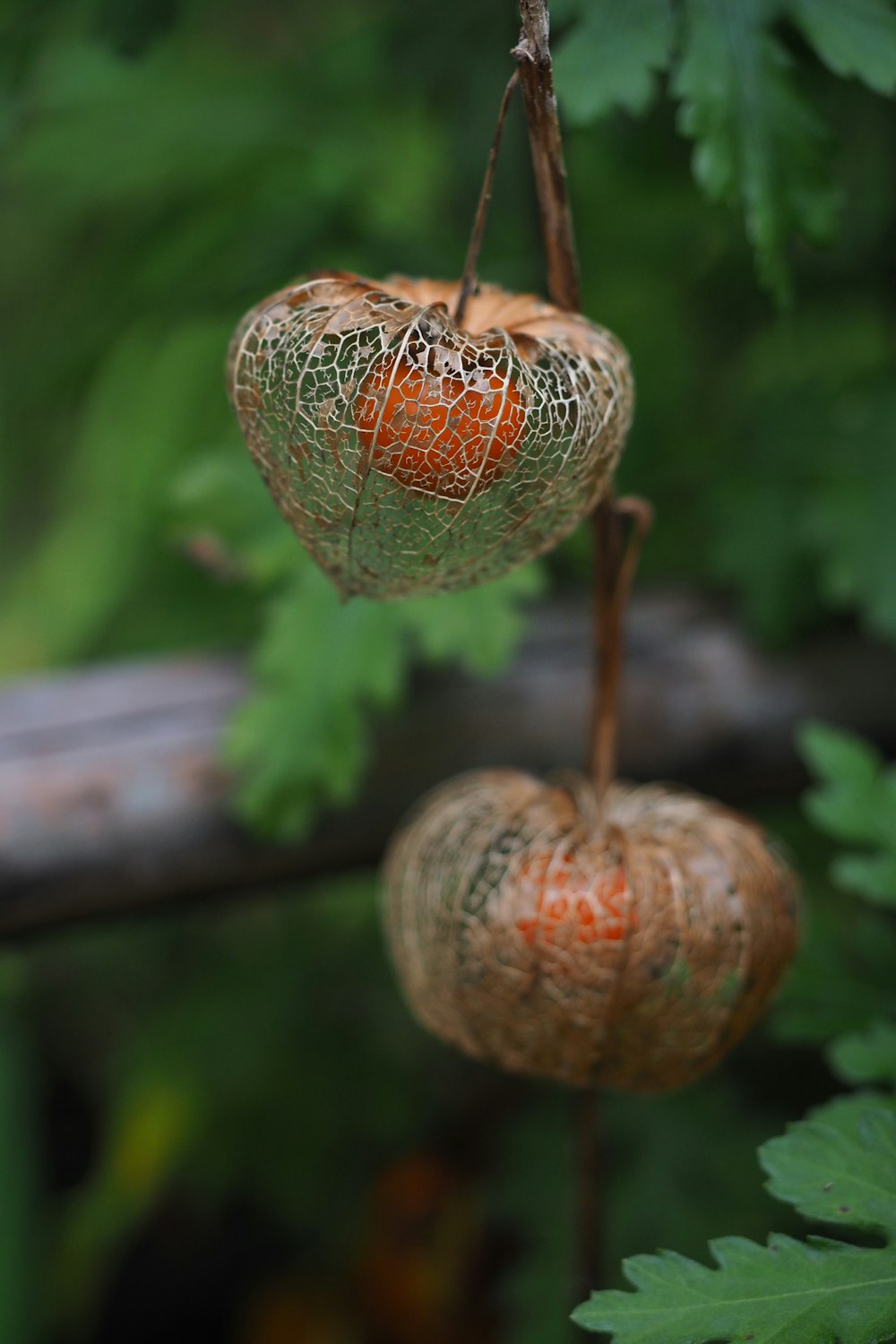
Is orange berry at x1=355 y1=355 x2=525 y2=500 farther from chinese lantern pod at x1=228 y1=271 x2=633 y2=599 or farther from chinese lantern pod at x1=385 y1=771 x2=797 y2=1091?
chinese lantern pod at x1=385 y1=771 x2=797 y2=1091

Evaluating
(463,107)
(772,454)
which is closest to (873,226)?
(772,454)

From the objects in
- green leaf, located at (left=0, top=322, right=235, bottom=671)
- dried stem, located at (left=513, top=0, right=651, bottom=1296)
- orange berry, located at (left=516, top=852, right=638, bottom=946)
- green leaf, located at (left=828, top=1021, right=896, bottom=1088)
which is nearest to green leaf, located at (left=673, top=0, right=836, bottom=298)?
dried stem, located at (left=513, top=0, right=651, bottom=1296)

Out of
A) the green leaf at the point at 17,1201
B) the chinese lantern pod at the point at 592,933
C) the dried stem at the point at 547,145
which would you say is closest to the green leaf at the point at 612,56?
the dried stem at the point at 547,145

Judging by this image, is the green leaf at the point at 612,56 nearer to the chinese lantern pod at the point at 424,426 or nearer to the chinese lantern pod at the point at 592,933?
the chinese lantern pod at the point at 424,426

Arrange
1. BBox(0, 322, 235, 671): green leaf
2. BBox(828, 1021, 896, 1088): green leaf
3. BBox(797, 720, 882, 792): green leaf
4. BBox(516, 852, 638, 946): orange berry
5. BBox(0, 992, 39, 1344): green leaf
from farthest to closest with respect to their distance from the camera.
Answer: BBox(0, 322, 235, 671): green leaf
BBox(0, 992, 39, 1344): green leaf
BBox(797, 720, 882, 792): green leaf
BBox(828, 1021, 896, 1088): green leaf
BBox(516, 852, 638, 946): orange berry

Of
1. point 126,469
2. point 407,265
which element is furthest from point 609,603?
point 126,469
